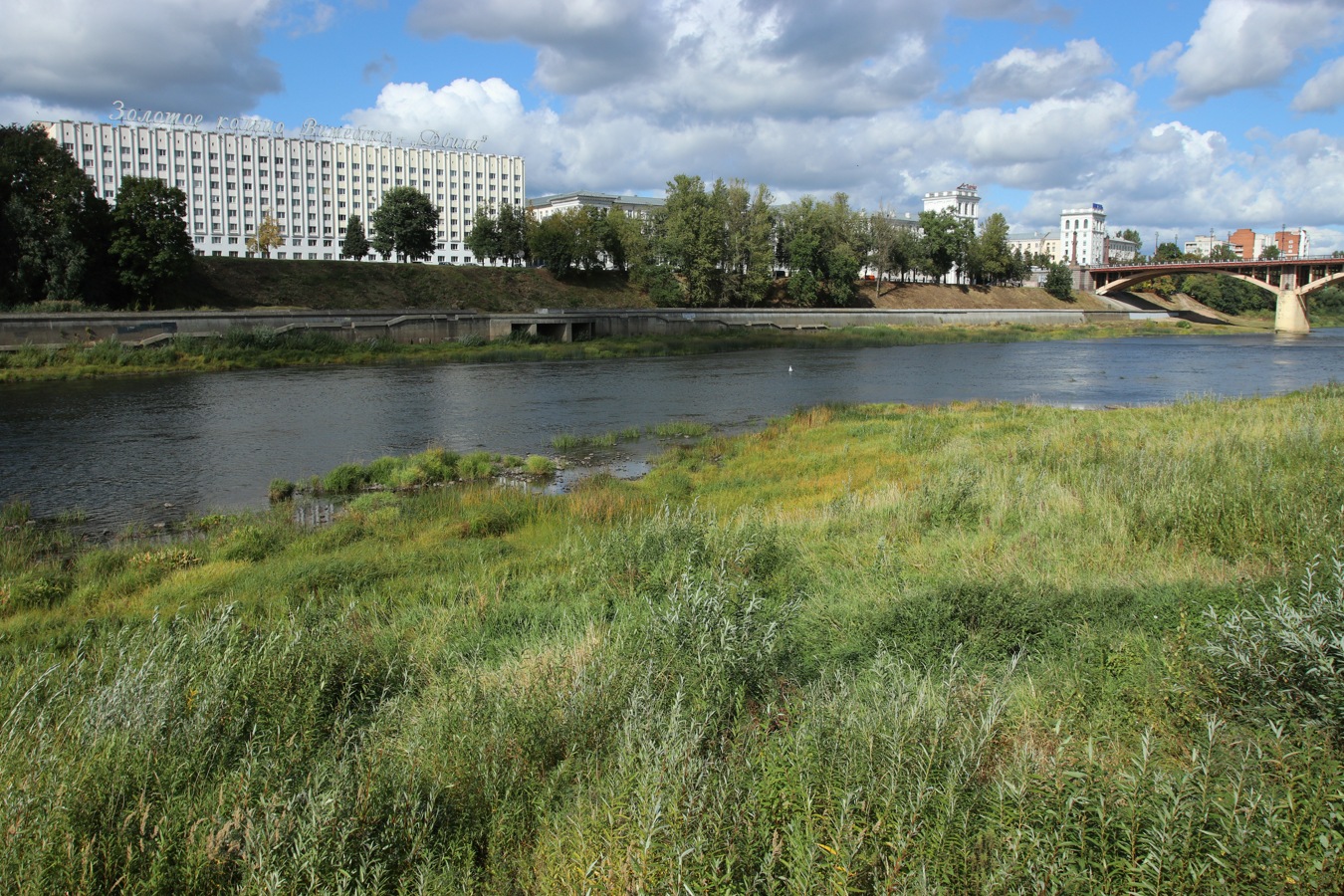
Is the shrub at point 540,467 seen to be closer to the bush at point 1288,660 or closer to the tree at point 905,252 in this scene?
the bush at point 1288,660

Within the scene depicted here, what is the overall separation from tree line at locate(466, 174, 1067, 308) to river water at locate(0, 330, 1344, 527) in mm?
26808

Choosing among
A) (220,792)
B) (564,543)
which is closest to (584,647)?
(220,792)

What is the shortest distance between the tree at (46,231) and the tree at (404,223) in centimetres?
2978

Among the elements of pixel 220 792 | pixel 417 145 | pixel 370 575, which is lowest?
pixel 370 575

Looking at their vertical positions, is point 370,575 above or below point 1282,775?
below

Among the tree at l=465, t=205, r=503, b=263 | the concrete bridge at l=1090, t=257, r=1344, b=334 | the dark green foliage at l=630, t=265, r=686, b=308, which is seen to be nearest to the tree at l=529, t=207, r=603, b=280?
the tree at l=465, t=205, r=503, b=263

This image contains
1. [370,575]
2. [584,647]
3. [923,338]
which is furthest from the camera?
[923,338]

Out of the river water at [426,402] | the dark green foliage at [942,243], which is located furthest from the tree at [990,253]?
the river water at [426,402]

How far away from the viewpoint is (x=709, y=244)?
7794 cm

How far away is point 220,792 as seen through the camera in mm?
3768

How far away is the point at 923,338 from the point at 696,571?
64.3 metres

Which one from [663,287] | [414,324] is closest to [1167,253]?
[663,287]

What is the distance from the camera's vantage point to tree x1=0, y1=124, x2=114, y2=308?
45.4 m

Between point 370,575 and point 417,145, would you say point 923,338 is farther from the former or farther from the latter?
point 417,145
